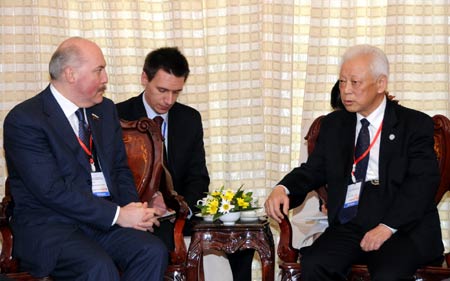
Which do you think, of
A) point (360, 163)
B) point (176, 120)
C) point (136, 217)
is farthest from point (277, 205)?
point (176, 120)

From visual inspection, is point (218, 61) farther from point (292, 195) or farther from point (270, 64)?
point (292, 195)

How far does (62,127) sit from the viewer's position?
4.55m

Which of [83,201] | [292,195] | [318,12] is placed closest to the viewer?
[83,201]

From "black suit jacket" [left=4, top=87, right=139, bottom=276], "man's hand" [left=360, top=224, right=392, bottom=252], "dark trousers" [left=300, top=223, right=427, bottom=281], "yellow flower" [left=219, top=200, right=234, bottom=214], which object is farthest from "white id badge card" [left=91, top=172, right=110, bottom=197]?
"man's hand" [left=360, top=224, right=392, bottom=252]

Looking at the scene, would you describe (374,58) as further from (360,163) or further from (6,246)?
(6,246)

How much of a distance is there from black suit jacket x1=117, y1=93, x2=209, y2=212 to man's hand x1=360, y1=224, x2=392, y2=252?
4.72ft

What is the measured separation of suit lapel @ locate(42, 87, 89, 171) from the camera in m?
4.54

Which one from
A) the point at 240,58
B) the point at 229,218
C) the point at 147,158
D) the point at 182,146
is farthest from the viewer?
the point at 240,58

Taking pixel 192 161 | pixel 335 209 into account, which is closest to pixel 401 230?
pixel 335 209

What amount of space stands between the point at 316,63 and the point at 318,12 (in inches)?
15.0

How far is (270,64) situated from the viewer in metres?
6.31

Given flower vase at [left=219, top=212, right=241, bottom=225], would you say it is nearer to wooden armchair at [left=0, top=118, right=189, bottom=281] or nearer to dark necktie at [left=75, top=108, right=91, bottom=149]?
wooden armchair at [left=0, top=118, right=189, bottom=281]

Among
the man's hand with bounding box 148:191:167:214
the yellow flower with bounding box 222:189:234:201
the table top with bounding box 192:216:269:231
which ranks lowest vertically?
the table top with bounding box 192:216:269:231

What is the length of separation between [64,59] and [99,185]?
0.74 metres
